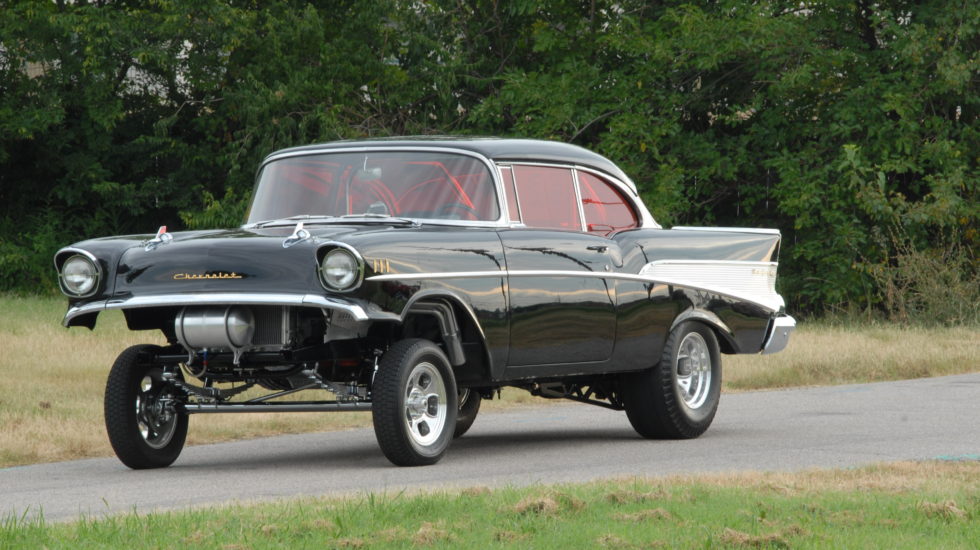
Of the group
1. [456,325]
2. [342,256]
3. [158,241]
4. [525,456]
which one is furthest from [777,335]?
[158,241]

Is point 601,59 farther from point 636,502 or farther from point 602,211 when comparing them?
point 636,502

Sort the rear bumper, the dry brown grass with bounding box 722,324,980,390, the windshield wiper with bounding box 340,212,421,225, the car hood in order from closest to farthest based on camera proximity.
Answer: the car hood < the windshield wiper with bounding box 340,212,421,225 < the rear bumper < the dry brown grass with bounding box 722,324,980,390

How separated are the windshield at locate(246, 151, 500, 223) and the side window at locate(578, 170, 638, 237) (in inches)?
44.4

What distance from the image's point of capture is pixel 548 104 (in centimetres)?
2791

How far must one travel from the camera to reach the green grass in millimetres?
5922

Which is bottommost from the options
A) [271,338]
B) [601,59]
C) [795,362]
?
[795,362]

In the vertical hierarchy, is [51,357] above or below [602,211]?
below

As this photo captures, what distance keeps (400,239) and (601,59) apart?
20.7 m

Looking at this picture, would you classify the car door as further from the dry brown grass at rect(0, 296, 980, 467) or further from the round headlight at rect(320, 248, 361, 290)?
the dry brown grass at rect(0, 296, 980, 467)

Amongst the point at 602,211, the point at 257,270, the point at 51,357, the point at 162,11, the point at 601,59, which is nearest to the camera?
the point at 257,270

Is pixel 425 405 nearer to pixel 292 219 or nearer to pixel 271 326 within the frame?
pixel 271 326

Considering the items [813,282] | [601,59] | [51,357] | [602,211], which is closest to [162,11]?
[601,59]

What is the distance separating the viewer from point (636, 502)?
6.88m

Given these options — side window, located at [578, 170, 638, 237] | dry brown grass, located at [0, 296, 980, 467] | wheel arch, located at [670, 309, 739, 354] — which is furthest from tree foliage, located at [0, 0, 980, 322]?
side window, located at [578, 170, 638, 237]
